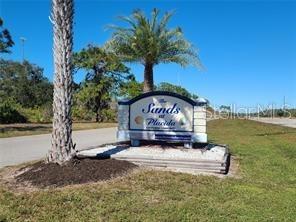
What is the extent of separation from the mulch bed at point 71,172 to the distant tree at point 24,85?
52.2 meters

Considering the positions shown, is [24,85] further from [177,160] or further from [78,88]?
[177,160]

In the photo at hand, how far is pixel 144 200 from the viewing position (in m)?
6.94

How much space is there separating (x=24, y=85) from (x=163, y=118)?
2057 inches

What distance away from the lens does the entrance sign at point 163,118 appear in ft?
41.7

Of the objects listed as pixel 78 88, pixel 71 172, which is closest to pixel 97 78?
pixel 78 88

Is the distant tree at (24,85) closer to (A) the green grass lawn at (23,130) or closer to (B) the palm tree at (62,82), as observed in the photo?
(A) the green grass lawn at (23,130)

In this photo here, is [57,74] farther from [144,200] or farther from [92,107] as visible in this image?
[92,107]

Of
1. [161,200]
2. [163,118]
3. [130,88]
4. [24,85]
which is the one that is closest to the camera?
[161,200]

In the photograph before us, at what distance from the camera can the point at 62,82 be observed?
8.96 meters

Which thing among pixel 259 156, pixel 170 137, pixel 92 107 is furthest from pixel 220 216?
pixel 92 107

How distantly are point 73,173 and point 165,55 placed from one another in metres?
8.91

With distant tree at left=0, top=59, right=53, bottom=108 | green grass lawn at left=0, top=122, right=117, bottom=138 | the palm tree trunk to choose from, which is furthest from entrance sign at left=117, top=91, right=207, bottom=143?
distant tree at left=0, top=59, right=53, bottom=108

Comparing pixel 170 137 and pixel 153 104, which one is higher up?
pixel 153 104

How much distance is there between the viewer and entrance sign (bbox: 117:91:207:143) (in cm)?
1271
